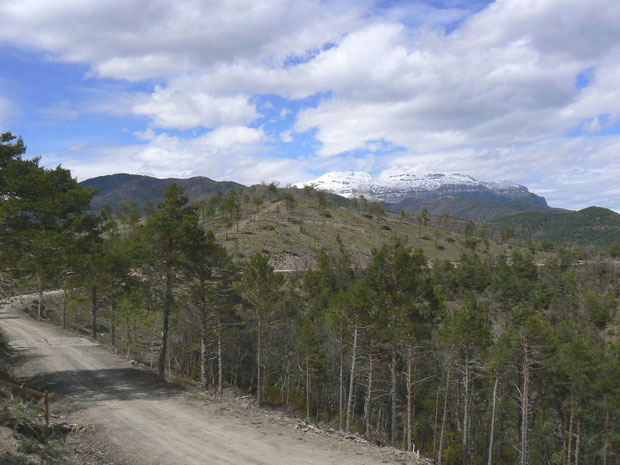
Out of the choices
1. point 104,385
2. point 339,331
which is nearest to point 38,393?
point 104,385

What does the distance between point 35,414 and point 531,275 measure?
9233cm

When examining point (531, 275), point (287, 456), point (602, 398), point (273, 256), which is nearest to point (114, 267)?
point (287, 456)

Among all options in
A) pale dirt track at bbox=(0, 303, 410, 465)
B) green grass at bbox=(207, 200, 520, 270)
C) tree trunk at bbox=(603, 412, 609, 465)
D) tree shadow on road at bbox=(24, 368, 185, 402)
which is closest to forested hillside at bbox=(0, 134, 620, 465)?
tree trunk at bbox=(603, 412, 609, 465)

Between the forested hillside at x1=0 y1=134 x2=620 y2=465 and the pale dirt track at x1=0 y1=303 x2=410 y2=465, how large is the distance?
3958mm

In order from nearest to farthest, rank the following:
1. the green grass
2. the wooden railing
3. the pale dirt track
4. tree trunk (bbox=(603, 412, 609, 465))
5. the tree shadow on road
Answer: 1. the pale dirt track
2. the wooden railing
3. the tree shadow on road
4. tree trunk (bbox=(603, 412, 609, 465))
5. the green grass

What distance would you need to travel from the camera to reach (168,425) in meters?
14.6

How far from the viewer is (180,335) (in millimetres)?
43562

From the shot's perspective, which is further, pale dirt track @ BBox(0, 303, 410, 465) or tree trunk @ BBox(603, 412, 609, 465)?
tree trunk @ BBox(603, 412, 609, 465)

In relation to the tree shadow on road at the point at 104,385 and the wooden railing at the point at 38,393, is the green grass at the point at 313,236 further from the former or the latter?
the wooden railing at the point at 38,393

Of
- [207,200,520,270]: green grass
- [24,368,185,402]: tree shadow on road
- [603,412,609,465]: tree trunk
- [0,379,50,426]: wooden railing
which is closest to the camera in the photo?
[0,379,50,426]: wooden railing

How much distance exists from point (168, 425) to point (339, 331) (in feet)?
59.1

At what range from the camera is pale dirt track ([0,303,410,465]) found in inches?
484

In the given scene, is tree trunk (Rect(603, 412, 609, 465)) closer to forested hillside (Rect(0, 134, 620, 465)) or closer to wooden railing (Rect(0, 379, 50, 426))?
forested hillside (Rect(0, 134, 620, 465))

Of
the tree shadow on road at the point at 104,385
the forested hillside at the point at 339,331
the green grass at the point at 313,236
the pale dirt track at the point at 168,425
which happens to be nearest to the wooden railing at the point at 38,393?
the pale dirt track at the point at 168,425
